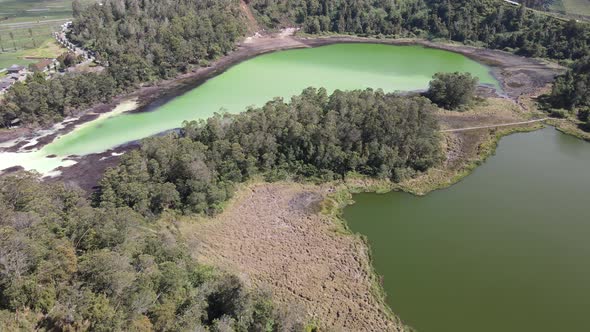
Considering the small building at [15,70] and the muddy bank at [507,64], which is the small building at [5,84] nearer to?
the small building at [15,70]

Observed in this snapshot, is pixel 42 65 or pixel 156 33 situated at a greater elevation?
pixel 156 33

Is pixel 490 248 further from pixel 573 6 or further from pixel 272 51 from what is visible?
pixel 573 6

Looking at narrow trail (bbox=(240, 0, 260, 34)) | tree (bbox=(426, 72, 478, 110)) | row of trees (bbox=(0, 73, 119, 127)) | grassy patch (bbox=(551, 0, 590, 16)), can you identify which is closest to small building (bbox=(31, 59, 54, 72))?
row of trees (bbox=(0, 73, 119, 127))

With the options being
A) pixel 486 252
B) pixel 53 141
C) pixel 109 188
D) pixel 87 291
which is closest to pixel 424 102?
pixel 486 252

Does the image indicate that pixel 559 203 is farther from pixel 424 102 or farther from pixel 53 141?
pixel 53 141

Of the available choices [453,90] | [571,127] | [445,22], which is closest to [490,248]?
[453,90]

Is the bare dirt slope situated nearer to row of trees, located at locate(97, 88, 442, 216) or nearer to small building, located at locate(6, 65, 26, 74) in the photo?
row of trees, located at locate(97, 88, 442, 216)

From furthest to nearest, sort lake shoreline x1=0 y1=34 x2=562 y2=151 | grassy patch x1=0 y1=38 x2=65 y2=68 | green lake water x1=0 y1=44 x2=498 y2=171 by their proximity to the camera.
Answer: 1. grassy patch x1=0 y1=38 x2=65 y2=68
2. lake shoreline x1=0 y1=34 x2=562 y2=151
3. green lake water x1=0 y1=44 x2=498 y2=171
